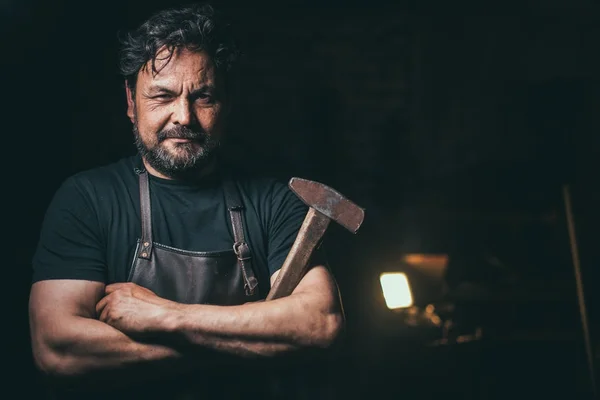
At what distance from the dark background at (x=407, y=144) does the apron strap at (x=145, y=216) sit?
4.18 feet

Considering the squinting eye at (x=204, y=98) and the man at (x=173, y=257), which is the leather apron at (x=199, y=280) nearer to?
the man at (x=173, y=257)

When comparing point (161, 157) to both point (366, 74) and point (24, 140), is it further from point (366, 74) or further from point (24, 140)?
point (366, 74)

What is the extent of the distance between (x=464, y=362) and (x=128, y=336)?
9.33 feet

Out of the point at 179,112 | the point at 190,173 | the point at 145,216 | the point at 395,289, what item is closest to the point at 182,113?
the point at 179,112

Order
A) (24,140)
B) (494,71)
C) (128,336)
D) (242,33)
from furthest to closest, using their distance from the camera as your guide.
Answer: (494,71) < (242,33) < (24,140) < (128,336)

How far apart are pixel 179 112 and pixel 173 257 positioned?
1.87 feet

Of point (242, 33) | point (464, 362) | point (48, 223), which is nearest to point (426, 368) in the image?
point (464, 362)

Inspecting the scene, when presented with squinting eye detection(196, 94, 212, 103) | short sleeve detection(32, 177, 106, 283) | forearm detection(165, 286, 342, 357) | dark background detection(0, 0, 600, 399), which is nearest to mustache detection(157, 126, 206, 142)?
squinting eye detection(196, 94, 212, 103)

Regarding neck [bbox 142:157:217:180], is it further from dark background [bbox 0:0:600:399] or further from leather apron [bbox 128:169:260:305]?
dark background [bbox 0:0:600:399]

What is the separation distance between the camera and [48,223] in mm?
2480

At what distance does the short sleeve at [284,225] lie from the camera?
256 centimetres

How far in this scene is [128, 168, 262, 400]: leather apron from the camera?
247 cm

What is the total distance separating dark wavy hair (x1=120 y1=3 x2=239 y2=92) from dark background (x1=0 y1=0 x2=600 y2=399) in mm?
1296

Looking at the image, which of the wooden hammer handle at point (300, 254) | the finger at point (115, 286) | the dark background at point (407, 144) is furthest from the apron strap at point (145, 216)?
the dark background at point (407, 144)
